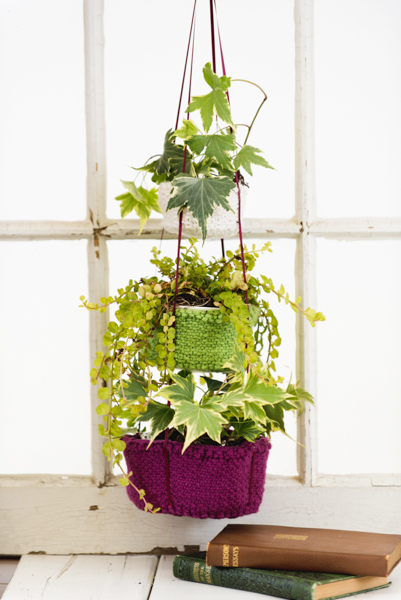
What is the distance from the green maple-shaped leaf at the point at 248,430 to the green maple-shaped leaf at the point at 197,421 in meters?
0.13

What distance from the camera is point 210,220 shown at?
0.77 meters

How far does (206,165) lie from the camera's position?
0.81 meters

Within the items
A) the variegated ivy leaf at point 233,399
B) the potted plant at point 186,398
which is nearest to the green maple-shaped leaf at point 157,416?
the potted plant at point 186,398

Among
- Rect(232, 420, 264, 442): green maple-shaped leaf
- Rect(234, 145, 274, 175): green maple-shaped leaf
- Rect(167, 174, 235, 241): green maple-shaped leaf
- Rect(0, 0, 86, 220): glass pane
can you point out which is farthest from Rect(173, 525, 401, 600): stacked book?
Rect(0, 0, 86, 220): glass pane

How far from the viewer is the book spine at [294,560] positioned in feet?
2.40

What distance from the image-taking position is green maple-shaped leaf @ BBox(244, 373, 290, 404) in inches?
29.1

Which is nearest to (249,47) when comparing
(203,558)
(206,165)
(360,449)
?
(206,165)

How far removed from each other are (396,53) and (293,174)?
33 centimetres

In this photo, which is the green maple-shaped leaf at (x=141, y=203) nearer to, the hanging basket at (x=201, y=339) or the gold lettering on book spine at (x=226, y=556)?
the hanging basket at (x=201, y=339)

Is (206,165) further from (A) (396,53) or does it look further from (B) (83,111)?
(A) (396,53)

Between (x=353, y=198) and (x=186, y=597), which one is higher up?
(x=353, y=198)

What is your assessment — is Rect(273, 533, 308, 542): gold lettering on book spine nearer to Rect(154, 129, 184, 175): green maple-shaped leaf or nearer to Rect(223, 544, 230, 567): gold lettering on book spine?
Rect(223, 544, 230, 567): gold lettering on book spine

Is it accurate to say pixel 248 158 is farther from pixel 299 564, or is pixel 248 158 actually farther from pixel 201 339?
pixel 299 564

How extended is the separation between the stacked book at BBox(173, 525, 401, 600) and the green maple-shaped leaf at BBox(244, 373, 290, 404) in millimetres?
238
